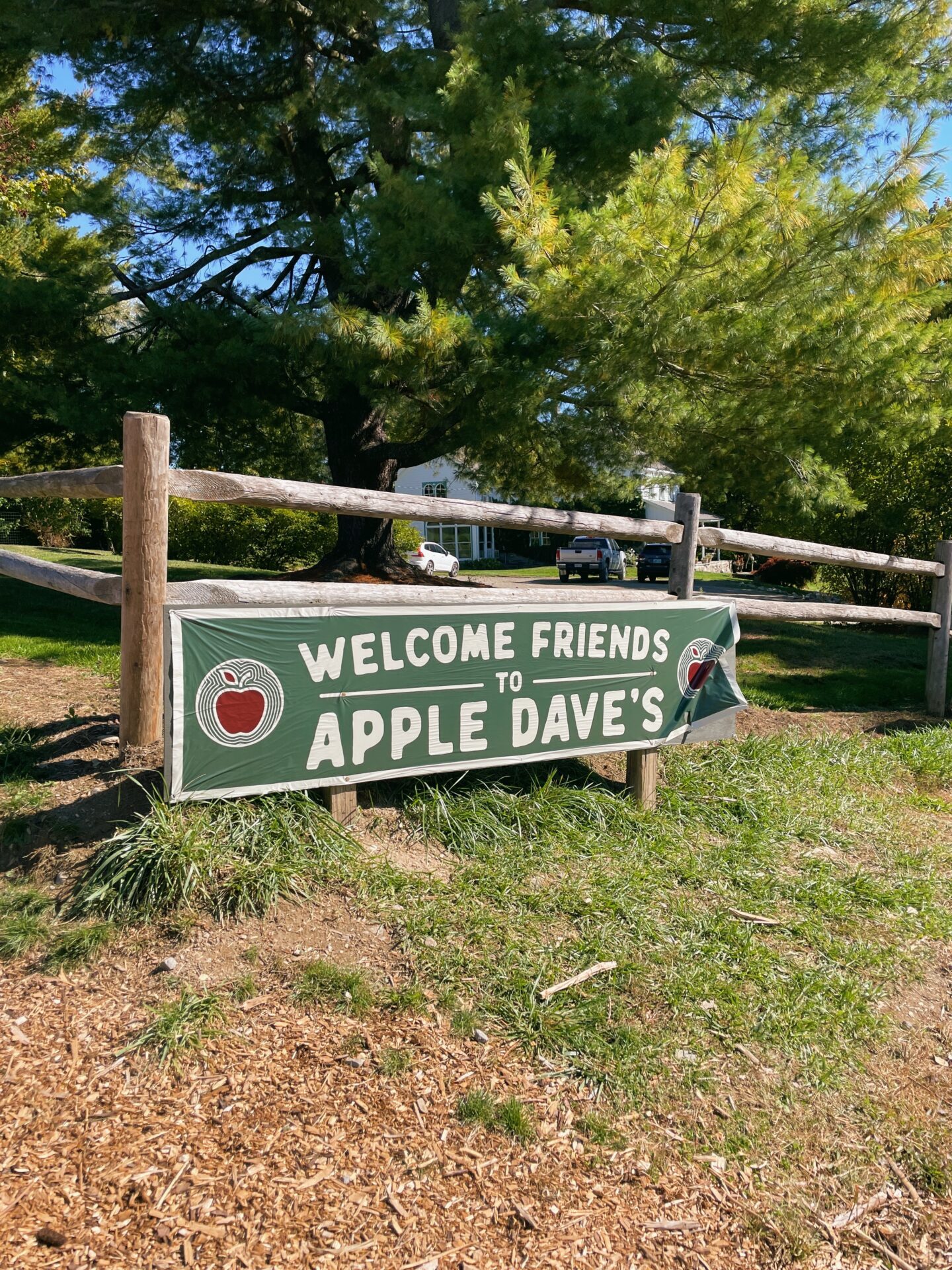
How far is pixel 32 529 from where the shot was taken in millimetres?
21906

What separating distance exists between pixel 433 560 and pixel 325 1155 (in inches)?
857

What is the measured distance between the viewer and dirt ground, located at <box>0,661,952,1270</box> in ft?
7.65

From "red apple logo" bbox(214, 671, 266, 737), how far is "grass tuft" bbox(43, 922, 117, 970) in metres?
0.86

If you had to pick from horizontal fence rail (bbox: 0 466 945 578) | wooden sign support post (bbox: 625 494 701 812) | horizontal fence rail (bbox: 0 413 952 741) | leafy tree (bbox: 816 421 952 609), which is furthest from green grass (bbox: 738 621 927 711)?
horizontal fence rail (bbox: 0 413 952 741)

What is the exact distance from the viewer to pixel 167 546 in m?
4.50

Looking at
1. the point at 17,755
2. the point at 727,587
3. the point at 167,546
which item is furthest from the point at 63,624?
the point at 727,587

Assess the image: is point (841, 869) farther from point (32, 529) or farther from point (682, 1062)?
point (32, 529)

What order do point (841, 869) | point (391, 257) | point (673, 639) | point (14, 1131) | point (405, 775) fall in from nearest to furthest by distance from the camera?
point (14, 1131)
point (405, 775)
point (841, 869)
point (673, 639)
point (391, 257)

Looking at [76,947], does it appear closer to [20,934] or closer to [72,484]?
[20,934]

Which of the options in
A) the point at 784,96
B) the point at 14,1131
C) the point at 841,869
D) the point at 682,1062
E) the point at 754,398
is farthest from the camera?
the point at 784,96

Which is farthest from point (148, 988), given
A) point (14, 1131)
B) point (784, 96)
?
point (784, 96)

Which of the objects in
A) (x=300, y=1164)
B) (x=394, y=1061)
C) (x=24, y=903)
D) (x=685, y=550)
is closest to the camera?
(x=300, y=1164)

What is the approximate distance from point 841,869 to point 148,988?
135 inches

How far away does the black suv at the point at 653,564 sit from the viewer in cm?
→ 2800
